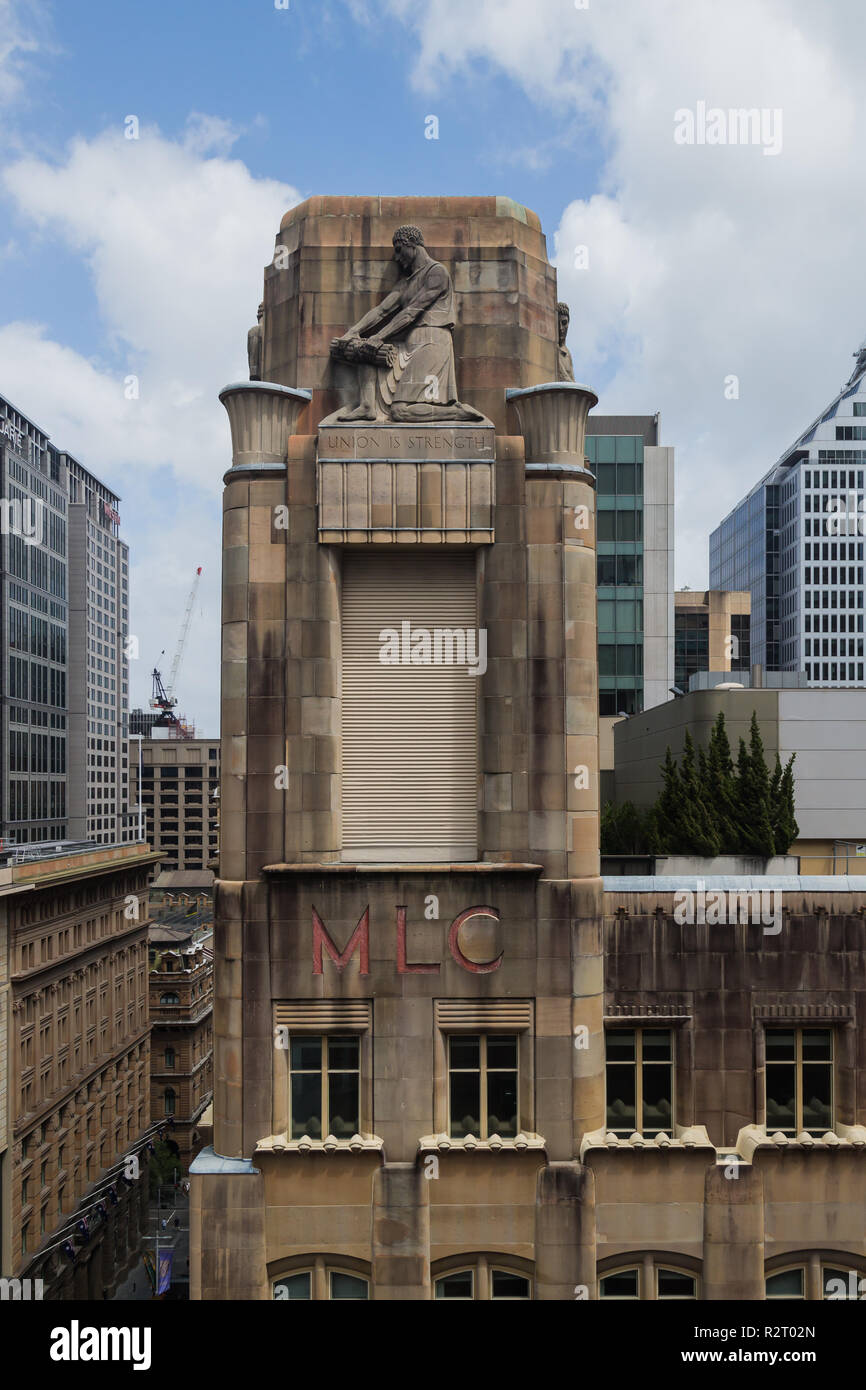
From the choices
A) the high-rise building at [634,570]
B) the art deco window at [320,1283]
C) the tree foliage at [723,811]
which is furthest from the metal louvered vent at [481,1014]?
the high-rise building at [634,570]

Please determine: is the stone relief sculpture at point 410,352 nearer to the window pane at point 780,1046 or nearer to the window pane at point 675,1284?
the window pane at point 780,1046

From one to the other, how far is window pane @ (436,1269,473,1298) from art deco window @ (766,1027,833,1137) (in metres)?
6.36

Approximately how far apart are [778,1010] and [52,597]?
190154 millimetres

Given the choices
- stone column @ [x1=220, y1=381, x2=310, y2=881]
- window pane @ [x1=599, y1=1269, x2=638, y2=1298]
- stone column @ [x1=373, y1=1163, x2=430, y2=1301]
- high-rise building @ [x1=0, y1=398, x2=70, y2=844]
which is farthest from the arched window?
high-rise building @ [x1=0, y1=398, x2=70, y2=844]

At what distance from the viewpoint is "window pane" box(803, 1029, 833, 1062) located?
20.8 meters

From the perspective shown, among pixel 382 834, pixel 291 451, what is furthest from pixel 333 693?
pixel 291 451

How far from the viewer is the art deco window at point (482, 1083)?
776 inches

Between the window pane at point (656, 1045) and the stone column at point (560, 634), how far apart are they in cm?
356

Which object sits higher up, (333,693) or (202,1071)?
(333,693)

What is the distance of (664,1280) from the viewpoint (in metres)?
19.6

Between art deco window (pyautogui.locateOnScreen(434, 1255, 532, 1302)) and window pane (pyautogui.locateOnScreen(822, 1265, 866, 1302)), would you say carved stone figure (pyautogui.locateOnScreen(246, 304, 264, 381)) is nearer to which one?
art deco window (pyautogui.locateOnScreen(434, 1255, 532, 1302))
